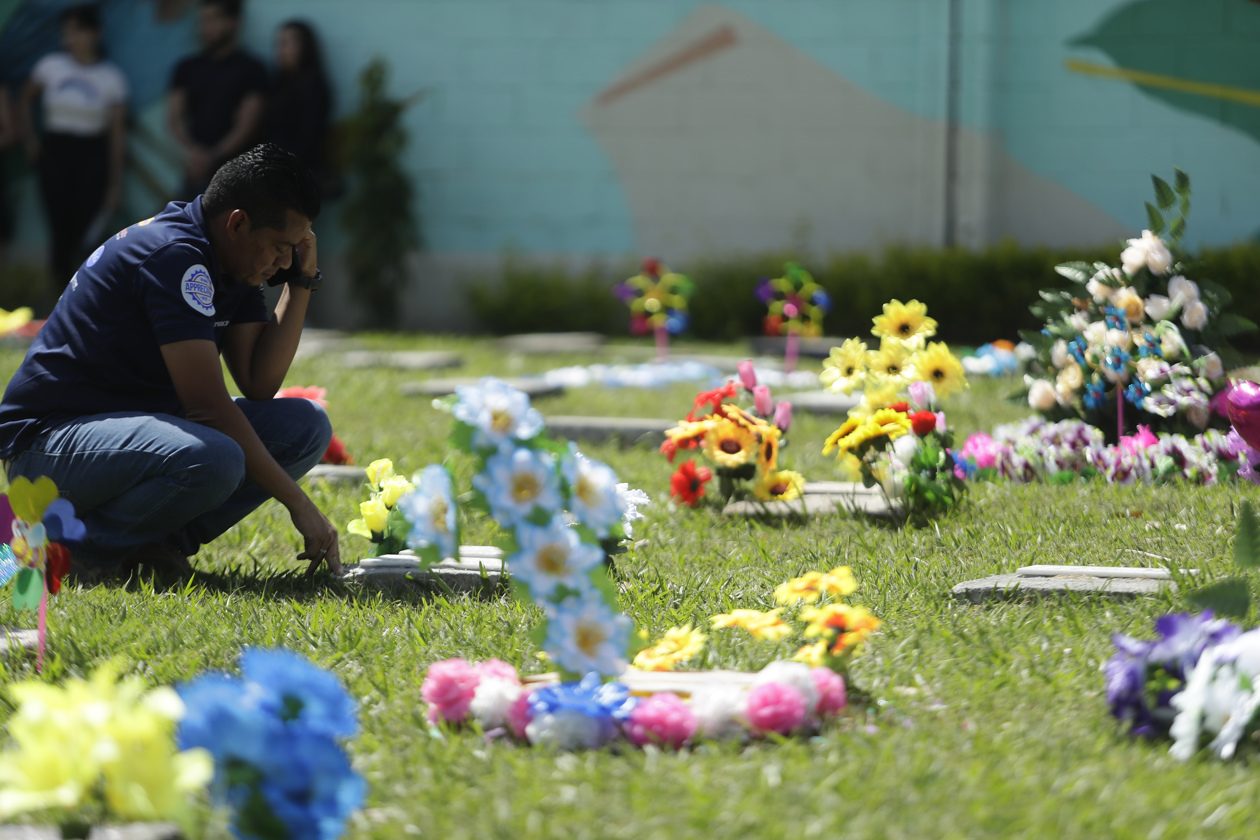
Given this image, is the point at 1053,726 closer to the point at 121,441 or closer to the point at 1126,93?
the point at 121,441

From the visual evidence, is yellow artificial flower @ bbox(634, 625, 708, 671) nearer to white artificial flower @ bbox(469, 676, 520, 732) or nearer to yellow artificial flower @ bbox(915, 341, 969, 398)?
white artificial flower @ bbox(469, 676, 520, 732)

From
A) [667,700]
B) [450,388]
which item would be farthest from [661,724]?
[450,388]

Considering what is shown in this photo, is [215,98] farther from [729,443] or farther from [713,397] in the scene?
[729,443]

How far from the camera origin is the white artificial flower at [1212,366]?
11.3ft

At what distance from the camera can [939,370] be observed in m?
3.27

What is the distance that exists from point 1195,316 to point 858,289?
499 centimetres

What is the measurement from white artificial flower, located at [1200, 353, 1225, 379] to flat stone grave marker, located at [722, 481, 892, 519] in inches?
37.8

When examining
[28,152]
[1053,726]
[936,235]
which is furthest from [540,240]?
[1053,726]

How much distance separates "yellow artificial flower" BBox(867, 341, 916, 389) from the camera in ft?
10.7

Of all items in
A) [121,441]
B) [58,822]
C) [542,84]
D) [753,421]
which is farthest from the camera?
[542,84]

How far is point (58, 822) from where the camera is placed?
1.53m

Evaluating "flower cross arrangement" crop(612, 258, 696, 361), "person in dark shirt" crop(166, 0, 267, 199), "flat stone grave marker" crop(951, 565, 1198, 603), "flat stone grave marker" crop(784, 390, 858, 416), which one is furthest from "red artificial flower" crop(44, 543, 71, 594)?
"person in dark shirt" crop(166, 0, 267, 199)

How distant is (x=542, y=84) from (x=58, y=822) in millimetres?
8405

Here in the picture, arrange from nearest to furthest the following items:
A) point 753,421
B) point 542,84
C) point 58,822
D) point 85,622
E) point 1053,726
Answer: point 58,822
point 1053,726
point 85,622
point 753,421
point 542,84
